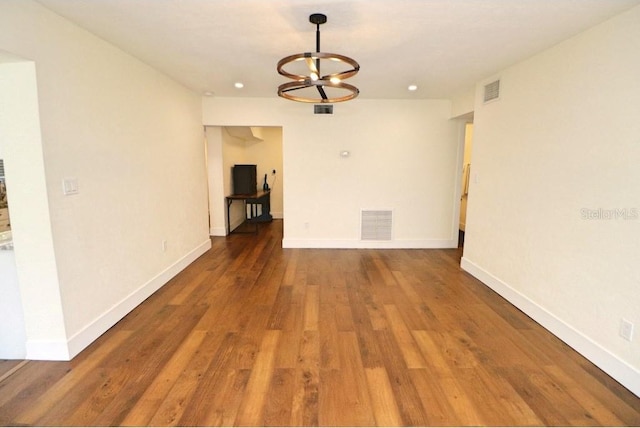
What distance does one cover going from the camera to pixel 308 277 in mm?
3691

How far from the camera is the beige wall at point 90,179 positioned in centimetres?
196

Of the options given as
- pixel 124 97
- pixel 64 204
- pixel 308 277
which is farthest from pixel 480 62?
pixel 64 204

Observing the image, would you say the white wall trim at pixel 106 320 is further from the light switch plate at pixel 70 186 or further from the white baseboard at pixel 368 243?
the white baseboard at pixel 368 243

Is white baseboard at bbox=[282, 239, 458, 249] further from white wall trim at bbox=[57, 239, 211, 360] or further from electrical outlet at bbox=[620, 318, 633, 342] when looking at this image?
electrical outlet at bbox=[620, 318, 633, 342]

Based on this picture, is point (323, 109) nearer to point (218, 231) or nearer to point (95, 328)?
point (218, 231)

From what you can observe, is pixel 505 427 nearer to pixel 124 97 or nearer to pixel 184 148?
pixel 124 97

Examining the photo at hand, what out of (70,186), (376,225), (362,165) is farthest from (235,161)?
(70,186)

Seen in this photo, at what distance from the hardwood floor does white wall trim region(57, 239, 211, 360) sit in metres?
0.08

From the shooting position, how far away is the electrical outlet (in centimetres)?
188

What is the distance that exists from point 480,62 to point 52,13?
355 centimetres

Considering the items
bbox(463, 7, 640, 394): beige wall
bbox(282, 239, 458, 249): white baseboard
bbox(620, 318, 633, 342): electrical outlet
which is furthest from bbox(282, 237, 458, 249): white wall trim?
bbox(620, 318, 633, 342): electrical outlet

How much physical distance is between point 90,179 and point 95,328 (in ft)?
3.88

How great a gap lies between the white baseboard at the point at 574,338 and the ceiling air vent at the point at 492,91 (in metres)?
2.00

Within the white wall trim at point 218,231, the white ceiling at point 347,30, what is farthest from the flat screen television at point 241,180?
the white ceiling at point 347,30
